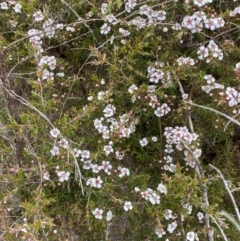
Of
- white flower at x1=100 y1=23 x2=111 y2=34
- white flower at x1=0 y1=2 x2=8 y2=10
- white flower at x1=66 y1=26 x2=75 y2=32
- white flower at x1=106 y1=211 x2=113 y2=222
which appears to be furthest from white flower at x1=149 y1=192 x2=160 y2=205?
white flower at x1=0 y1=2 x2=8 y2=10

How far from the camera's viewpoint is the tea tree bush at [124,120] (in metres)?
2.10

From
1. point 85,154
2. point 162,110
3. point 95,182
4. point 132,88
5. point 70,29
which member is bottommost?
point 95,182

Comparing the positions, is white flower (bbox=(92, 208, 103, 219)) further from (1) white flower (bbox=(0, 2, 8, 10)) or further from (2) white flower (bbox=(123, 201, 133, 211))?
(1) white flower (bbox=(0, 2, 8, 10))

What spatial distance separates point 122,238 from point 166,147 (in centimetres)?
60

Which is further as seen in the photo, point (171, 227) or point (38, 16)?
point (38, 16)

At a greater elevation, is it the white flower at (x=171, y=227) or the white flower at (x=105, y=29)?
the white flower at (x=105, y=29)

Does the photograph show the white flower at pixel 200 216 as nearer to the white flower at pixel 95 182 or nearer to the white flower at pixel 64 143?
the white flower at pixel 95 182

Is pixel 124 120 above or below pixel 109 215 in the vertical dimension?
above

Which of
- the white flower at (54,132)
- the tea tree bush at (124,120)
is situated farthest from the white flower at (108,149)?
the white flower at (54,132)

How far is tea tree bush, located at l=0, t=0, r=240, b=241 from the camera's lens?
2.10m

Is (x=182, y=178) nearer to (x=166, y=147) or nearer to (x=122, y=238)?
(x=166, y=147)

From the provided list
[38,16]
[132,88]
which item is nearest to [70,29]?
[38,16]

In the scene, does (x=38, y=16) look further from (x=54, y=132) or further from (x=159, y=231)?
(x=159, y=231)

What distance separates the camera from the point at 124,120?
2.11 meters
